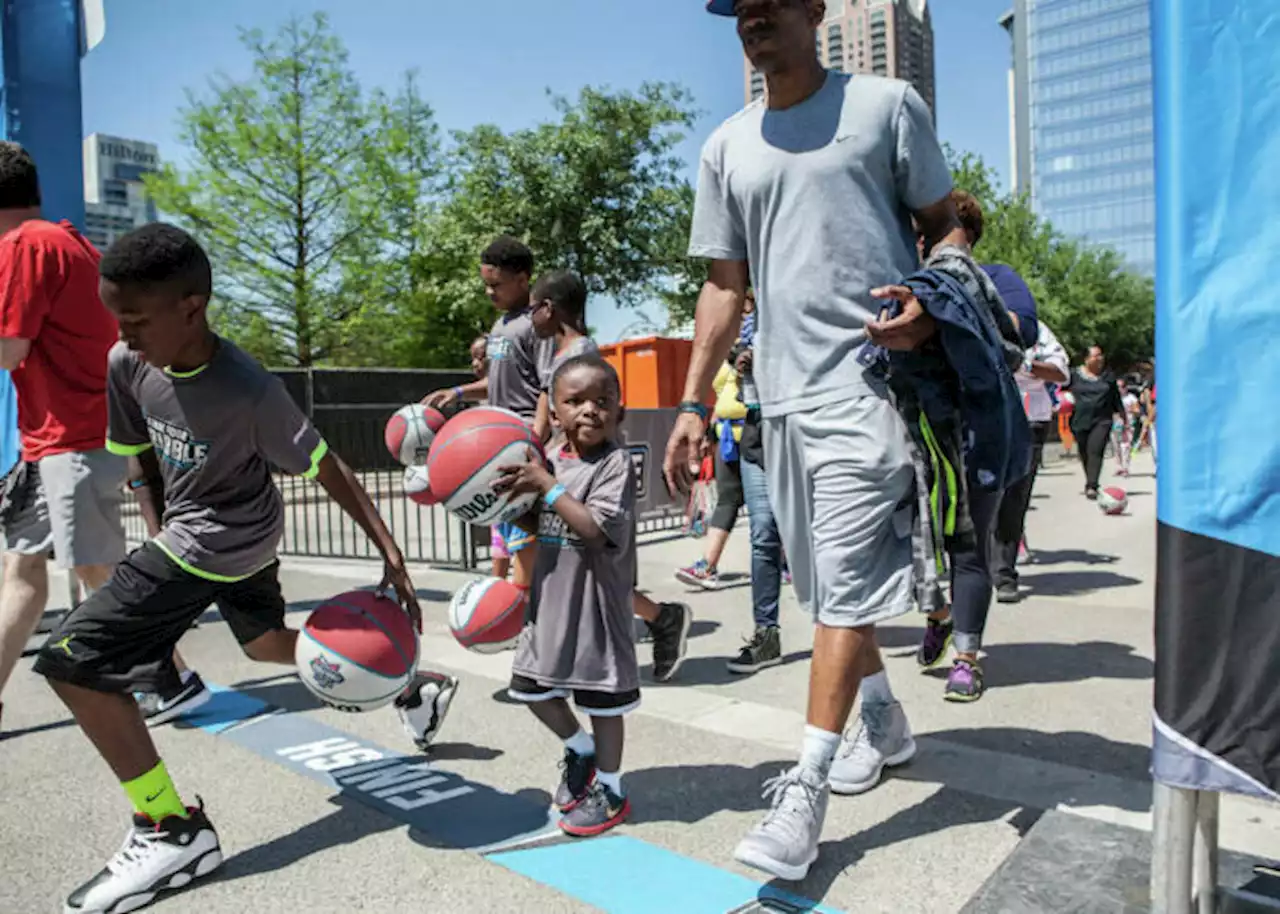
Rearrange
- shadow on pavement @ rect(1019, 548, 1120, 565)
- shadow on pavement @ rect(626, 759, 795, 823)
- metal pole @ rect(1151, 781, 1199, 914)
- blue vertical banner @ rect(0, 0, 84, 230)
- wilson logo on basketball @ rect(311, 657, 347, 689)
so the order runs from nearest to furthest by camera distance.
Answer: metal pole @ rect(1151, 781, 1199, 914) → wilson logo on basketball @ rect(311, 657, 347, 689) → shadow on pavement @ rect(626, 759, 795, 823) → blue vertical banner @ rect(0, 0, 84, 230) → shadow on pavement @ rect(1019, 548, 1120, 565)

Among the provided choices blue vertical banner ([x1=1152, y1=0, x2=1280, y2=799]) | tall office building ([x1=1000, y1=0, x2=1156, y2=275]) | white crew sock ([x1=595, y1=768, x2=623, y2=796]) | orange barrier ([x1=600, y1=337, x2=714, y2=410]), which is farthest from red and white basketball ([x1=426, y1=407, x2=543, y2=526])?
tall office building ([x1=1000, y1=0, x2=1156, y2=275])

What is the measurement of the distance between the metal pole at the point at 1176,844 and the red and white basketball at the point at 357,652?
2219 millimetres

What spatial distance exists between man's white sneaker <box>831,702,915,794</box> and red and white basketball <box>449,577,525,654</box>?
1.28m

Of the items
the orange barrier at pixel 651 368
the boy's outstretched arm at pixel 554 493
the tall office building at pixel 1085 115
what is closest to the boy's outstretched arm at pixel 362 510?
the boy's outstretched arm at pixel 554 493

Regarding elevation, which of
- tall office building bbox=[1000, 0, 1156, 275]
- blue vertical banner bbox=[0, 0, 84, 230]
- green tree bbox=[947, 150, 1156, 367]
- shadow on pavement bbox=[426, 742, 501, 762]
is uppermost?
tall office building bbox=[1000, 0, 1156, 275]

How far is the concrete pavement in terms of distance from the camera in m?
2.89

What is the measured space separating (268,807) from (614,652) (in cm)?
139

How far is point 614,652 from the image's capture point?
3.27 metres

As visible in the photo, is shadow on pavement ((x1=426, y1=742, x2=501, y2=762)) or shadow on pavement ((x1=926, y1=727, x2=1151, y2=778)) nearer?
shadow on pavement ((x1=926, y1=727, x2=1151, y2=778))

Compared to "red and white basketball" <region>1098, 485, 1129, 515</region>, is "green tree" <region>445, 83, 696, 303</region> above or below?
above

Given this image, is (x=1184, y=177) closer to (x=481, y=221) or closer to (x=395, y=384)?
(x=395, y=384)

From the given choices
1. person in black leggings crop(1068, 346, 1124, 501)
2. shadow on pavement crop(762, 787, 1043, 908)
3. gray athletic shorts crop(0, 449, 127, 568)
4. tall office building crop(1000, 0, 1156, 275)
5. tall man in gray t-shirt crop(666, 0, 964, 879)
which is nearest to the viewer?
shadow on pavement crop(762, 787, 1043, 908)

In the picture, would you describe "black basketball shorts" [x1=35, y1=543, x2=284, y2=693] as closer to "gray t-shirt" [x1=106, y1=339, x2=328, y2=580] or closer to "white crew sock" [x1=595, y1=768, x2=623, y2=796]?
"gray t-shirt" [x1=106, y1=339, x2=328, y2=580]

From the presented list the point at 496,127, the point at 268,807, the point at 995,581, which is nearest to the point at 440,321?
the point at 496,127
